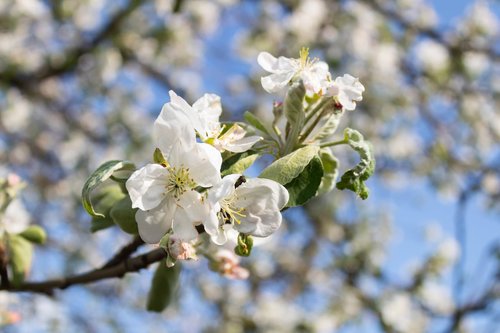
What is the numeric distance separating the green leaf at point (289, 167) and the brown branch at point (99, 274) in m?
0.20

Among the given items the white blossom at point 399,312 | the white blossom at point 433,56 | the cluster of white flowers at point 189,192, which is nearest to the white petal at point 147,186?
the cluster of white flowers at point 189,192

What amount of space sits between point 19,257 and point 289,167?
58cm

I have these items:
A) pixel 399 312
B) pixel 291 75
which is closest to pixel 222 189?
pixel 291 75

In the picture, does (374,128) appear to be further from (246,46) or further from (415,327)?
(415,327)

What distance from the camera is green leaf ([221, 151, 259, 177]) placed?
32.7 inches

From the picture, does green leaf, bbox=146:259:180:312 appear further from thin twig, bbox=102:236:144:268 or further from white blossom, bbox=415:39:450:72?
white blossom, bbox=415:39:450:72

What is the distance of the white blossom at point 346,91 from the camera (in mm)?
901

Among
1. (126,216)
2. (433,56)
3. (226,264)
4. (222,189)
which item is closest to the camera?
(222,189)

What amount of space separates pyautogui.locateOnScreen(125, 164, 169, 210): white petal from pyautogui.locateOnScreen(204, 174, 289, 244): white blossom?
83 mm

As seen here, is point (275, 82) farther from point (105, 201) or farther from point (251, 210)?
point (105, 201)

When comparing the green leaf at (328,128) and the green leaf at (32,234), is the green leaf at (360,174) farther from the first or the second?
the green leaf at (32,234)

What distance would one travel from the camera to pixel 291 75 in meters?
0.92

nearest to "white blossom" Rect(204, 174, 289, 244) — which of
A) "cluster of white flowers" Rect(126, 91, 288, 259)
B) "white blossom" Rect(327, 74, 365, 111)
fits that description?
"cluster of white flowers" Rect(126, 91, 288, 259)

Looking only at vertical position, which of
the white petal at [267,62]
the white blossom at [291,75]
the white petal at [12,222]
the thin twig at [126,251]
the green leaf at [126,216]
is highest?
the white blossom at [291,75]
